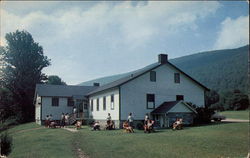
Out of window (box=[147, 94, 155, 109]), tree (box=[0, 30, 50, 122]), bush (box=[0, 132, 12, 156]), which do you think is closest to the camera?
bush (box=[0, 132, 12, 156])

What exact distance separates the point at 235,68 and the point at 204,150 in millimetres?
119268

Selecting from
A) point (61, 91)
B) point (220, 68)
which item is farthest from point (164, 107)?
point (220, 68)

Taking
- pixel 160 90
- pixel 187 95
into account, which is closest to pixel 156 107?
pixel 160 90

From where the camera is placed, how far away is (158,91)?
30984 mm

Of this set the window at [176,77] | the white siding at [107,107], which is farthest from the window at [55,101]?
the window at [176,77]

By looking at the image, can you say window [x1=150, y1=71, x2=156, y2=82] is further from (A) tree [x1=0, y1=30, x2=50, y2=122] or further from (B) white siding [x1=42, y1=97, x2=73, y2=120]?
(A) tree [x1=0, y1=30, x2=50, y2=122]

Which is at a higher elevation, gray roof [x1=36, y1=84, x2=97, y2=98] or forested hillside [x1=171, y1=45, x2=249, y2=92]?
forested hillside [x1=171, y1=45, x2=249, y2=92]

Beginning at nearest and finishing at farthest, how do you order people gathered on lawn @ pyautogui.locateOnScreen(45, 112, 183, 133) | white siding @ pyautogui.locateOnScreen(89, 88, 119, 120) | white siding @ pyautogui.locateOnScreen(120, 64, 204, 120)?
people gathered on lawn @ pyautogui.locateOnScreen(45, 112, 183, 133) < white siding @ pyautogui.locateOnScreen(120, 64, 204, 120) < white siding @ pyautogui.locateOnScreen(89, 88, 119, 120)

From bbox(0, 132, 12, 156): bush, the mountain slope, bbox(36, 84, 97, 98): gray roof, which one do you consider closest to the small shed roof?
bbox(36, 84, 97, 98): gray roof

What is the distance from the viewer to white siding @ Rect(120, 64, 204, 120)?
29469mm

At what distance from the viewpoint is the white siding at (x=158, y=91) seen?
29469 millimetres

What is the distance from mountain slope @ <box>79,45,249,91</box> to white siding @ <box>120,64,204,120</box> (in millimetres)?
71629

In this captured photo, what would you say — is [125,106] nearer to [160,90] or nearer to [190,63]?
[160,90]

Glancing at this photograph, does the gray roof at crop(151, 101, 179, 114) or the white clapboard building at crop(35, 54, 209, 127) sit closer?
the gray roof at crop(151, 101, 179, 114)
